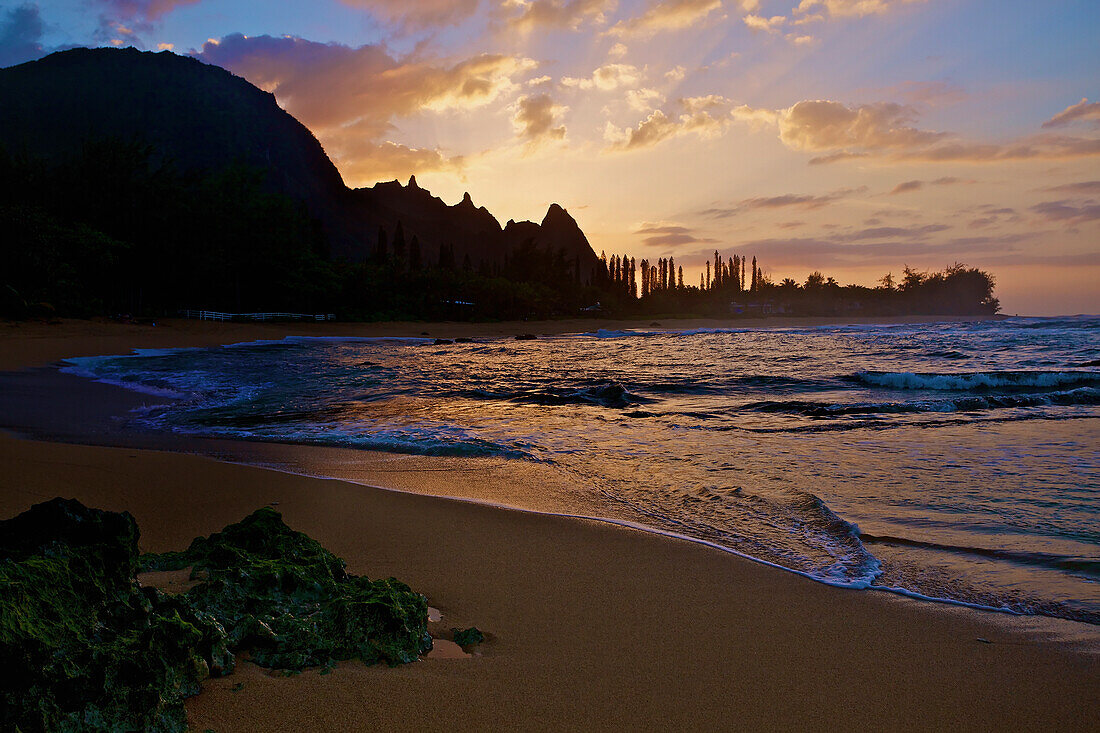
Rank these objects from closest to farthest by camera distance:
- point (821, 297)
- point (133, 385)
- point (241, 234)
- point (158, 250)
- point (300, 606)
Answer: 1. point (300, 606)
2. point (133, 385)
3. point (158, 250)
4. point (241, 234)
5. point (821, 297)

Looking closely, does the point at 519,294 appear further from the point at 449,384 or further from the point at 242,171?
the point at 449,384

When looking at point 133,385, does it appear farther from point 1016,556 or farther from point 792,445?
point 1016,556

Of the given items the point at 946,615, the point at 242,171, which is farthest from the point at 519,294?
the point at 946,615

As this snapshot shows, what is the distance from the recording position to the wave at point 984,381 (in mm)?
11281

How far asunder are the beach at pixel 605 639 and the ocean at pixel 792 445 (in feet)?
1.32

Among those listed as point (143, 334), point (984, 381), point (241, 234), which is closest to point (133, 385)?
point (984, 381)

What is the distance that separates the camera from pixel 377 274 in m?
51.8

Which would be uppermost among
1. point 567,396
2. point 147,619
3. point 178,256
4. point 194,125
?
point 194,125

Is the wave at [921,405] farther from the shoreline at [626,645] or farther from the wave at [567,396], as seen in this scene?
the shoreline at [626,645]

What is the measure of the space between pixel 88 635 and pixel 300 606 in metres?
0.68

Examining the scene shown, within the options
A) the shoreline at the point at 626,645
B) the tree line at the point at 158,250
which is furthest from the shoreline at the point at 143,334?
the shoreline at the point at 626,645

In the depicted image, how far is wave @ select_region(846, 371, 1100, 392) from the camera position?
11281mm

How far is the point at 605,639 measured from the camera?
88.8 inches

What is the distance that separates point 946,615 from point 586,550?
5.29 ft
